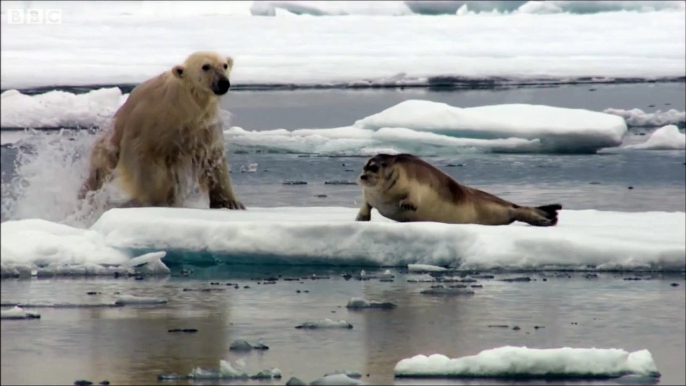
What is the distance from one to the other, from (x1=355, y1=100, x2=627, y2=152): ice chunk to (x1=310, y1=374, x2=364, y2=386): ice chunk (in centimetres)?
989

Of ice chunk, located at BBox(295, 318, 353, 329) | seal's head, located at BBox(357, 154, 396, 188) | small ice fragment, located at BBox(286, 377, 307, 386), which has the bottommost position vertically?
small ice fragment, located at BBox(286, 377, 307, 386)

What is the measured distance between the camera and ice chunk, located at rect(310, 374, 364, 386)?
4.31m

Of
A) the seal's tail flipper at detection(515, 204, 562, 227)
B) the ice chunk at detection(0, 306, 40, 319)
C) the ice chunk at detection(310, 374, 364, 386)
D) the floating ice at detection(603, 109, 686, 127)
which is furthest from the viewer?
the floating ice at detection(603, 109, 686, 127)

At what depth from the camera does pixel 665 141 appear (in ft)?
45.4

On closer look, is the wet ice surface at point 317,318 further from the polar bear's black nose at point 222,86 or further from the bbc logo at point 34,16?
the bbc logo at point 34,16

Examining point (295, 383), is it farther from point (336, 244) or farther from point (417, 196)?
point (417, 196)

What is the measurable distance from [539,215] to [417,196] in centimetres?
67

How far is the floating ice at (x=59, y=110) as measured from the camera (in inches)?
619

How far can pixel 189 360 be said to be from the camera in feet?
15.5

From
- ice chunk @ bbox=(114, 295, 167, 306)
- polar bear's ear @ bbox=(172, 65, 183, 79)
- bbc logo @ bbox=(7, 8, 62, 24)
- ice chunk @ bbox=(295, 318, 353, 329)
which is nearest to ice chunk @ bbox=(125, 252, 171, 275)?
ice chunk @ bbox=(114, 295, 167, 306)

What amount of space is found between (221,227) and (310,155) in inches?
270

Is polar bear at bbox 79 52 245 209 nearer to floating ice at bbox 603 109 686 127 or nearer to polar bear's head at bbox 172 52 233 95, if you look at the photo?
polar bear's head at bbox 172 52 233 95

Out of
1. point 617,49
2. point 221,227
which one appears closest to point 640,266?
point 221,227

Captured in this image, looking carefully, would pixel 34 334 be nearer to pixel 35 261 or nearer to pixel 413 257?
pixel 35 261
